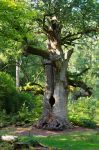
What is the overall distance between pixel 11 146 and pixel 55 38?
1288 cm

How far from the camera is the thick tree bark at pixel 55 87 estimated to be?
→ 23594 mm

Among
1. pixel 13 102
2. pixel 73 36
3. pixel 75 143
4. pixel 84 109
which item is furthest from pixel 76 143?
pixel 84 109

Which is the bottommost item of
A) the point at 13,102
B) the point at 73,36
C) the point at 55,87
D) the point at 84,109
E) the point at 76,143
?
the point at 76,143

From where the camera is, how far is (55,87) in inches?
962

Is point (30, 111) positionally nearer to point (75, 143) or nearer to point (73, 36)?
point (73, 36)

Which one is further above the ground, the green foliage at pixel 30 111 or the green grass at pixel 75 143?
the green foliage at pixel 30 111

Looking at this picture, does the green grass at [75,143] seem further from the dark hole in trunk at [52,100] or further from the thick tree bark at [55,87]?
the dark hole in trunk at [52,100]

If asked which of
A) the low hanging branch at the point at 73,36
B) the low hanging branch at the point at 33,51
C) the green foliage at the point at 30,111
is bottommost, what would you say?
the green foliage at the point at 30,111

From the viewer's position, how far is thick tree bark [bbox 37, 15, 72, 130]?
2359 cm

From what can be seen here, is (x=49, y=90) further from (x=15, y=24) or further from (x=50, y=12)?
(x=15, y=24)

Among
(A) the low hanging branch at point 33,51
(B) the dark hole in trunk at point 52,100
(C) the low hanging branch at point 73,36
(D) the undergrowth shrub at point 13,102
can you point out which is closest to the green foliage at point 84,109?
(D) the undergrowth shrub at point 13,102

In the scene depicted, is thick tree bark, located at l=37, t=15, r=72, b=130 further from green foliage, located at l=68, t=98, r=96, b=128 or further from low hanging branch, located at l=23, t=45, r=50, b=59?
green foliage, located at l=68, t=98, r=96, b=128

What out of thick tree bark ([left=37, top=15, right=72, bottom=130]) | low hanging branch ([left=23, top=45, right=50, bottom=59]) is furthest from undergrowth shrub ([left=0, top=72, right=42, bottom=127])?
low hanging branch ([left=23, top=45, right=50, bottom=59])

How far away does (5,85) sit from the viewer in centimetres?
2856
